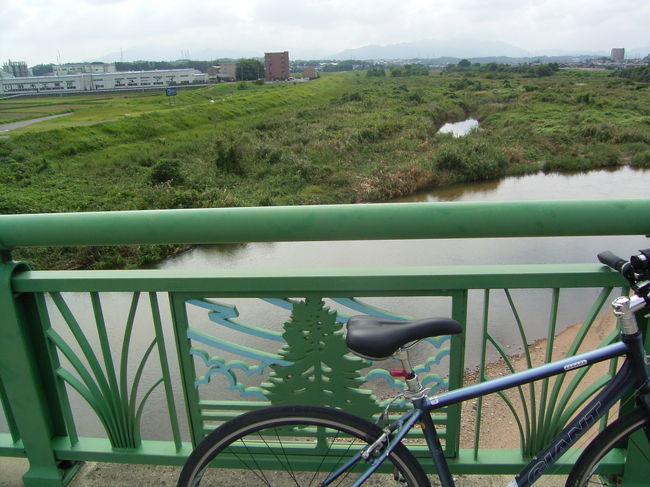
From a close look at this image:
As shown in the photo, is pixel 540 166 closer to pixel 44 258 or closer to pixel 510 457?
pixel 44 258

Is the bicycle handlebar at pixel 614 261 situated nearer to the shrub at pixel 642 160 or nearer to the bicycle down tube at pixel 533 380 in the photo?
the bicycle down tube at pixel 533 380

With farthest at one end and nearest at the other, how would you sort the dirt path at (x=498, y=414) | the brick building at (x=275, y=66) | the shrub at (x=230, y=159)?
the brick building at (x=275, y=66), the shrub at (x=230, y=159), the dirt path at (x=498, y=414)

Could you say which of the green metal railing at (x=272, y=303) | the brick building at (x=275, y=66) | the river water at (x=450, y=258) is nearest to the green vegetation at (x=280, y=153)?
the river water at (x=450, y=258)

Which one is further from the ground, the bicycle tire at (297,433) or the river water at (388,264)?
the bicycle tire at (297,433)

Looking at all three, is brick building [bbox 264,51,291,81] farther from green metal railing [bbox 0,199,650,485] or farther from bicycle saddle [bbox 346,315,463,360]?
bicycle saddle [bbox 346,315,463,360]

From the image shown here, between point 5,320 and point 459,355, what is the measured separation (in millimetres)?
1664

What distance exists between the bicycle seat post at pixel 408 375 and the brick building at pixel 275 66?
85676 millimetres

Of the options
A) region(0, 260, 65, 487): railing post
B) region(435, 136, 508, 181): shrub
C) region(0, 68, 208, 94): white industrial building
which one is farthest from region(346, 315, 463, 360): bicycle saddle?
region(0, 68, 208, 94): white industrial building

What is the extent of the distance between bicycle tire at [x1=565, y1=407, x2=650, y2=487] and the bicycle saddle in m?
0.60

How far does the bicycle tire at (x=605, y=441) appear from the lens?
1.58 m

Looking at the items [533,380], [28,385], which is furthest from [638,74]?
[28,385]

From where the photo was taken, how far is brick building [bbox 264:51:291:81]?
82.7 metres

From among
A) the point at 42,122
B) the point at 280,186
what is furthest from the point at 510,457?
the point at 42,122

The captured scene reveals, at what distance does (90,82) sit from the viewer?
181ft
